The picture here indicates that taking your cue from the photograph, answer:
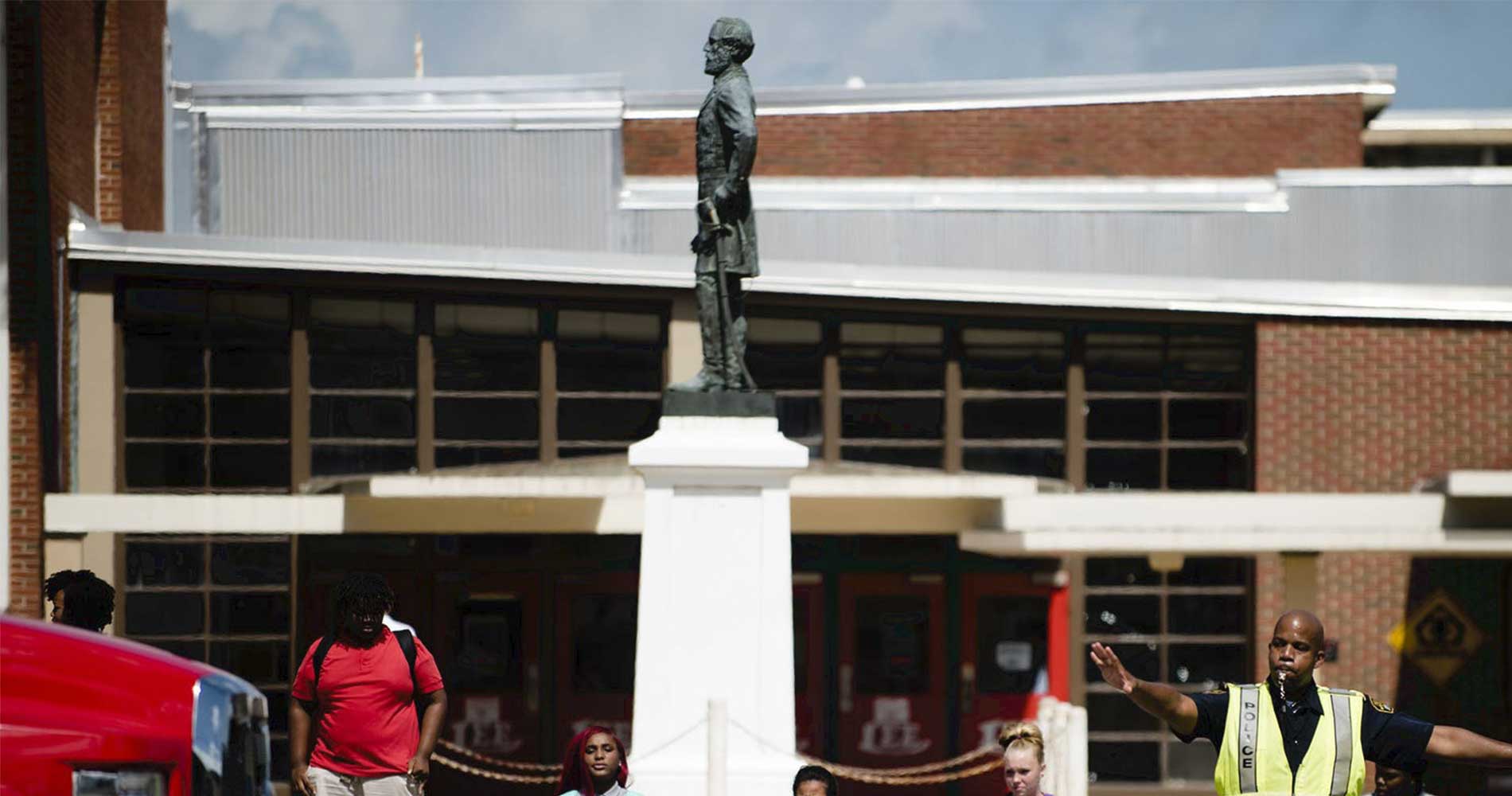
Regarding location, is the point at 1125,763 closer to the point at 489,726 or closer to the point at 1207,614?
the point at 1207,614

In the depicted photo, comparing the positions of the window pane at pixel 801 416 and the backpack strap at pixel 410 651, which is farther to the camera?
the window pane at pixel 801 416

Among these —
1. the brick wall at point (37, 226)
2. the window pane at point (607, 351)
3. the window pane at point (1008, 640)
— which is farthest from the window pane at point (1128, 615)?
the brick wall at point (37, 226)

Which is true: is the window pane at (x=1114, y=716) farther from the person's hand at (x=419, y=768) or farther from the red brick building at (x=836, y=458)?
the person's hand at (x=419, y=768)

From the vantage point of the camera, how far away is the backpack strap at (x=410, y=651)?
904 cm

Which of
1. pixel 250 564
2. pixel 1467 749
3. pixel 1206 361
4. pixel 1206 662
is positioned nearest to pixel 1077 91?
pixel 1206 361

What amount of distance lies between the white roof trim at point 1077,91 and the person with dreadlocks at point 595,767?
1834cm

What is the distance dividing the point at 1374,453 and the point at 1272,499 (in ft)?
7.97

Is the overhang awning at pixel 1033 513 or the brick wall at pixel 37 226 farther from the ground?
the brick wall at pixel 37 226

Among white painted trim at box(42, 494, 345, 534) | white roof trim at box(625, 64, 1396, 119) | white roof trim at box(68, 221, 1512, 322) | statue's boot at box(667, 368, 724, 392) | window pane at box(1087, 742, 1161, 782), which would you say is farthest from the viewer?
white roof trim at box(625, 64, 1396, 119)

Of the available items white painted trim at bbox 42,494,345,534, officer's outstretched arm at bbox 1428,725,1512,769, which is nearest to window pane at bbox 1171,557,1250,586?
white painted trim at bbox 42,494,345,534

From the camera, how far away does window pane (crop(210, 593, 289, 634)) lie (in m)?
19.6

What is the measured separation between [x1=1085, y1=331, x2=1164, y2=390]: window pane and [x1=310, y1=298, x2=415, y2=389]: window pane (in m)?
6.41

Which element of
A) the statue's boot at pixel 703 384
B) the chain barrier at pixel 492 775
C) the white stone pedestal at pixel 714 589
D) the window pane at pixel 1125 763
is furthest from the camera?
the window pane at pixel 1125 763

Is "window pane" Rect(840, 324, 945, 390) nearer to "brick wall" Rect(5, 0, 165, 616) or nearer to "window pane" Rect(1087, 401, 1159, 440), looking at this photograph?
"window pane" Rect(1087, 401, 1159, 440)
